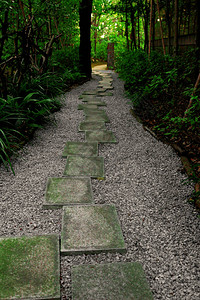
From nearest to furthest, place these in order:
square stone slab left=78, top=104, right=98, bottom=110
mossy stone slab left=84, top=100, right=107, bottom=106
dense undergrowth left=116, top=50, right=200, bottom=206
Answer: dense undergrowth left=116, top=50, right=200, bottom=206, square stone slab left=78, top=104, right=98, bottom=110, mossy stone slab left=84, top=100, right=107, bottom=106

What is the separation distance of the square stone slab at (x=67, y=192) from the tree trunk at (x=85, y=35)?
19.4 ft

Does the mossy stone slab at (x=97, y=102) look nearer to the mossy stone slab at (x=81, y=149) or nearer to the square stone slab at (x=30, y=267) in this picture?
the mossy stone slab at (x=81, y=149)

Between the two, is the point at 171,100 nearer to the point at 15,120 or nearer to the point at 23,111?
the point at 23,111

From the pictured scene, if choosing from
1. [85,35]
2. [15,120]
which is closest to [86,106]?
[15,120]

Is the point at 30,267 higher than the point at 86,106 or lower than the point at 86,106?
lower

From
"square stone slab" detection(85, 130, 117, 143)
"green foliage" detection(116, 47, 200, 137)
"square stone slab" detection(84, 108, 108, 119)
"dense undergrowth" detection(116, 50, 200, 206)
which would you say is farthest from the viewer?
"square stone slab" detection(84, 108, 108, 119)

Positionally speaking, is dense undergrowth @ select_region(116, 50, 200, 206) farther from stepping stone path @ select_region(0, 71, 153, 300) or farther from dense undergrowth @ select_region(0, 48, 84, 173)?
dense undergrowth @ select_region(0, 48, 84, 173)

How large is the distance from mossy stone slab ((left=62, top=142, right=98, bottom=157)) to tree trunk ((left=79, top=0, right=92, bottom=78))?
200 inches

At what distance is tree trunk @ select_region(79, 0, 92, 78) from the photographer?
679 centimetres

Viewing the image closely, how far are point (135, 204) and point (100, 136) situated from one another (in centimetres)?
142

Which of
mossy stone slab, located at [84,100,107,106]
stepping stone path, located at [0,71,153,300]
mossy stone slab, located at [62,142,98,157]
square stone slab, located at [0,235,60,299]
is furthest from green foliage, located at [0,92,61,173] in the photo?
mossy stone slab, located at [84,100,107,106]

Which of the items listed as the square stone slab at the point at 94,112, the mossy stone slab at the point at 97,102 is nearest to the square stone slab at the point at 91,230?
the square stone slab at the point at 94,112

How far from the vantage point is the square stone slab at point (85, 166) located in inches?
87.1

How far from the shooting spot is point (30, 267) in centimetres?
121
